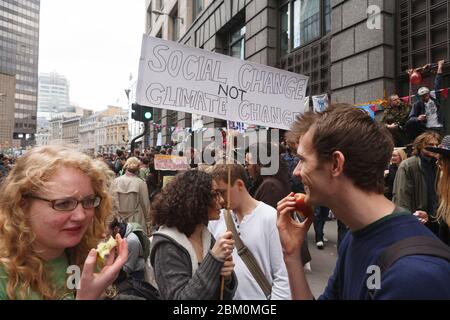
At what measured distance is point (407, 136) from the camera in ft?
21.4

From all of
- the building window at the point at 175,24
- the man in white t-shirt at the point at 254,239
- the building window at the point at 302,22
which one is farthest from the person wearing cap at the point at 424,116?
the building window at the point at 175,24

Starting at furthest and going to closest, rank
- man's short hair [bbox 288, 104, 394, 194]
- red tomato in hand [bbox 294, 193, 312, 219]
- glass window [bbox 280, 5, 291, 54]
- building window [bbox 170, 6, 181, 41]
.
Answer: building window [bbox 170, 6, 181, 41]
glass window [bbox 280, 5, 291, 54]
red tomato in hand [bbox 294, 193, 312, 219]
man's short hair [bbox 288, 104, 394, 194]

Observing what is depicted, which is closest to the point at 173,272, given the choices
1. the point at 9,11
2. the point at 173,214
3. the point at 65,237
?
the point at 173,214

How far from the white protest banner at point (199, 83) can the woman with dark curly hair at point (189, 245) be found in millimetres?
817

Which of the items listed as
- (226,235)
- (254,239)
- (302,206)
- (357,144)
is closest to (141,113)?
(254,239)

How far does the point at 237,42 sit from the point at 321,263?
13379 millimetres

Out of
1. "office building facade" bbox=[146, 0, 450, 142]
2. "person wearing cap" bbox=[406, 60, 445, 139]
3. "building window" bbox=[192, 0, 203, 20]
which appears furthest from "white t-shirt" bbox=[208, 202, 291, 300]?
"building window" bbox=[192, 0, 203, 20]

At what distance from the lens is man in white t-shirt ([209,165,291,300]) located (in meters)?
2.64

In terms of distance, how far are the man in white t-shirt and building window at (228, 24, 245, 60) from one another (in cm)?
1425

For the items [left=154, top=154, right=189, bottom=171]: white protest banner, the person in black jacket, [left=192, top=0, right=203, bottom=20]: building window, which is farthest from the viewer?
[left=192, top=0, right=203, bottom=20]: building window

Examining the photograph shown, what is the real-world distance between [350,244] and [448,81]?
25.2 feet

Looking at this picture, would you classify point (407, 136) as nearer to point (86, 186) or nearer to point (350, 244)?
point (350, 244)

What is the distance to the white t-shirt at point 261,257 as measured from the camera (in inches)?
104

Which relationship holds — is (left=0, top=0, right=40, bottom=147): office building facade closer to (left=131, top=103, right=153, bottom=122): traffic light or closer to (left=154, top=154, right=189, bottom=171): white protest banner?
(left=131, top=103, right=153, bottom=122): traffic light
